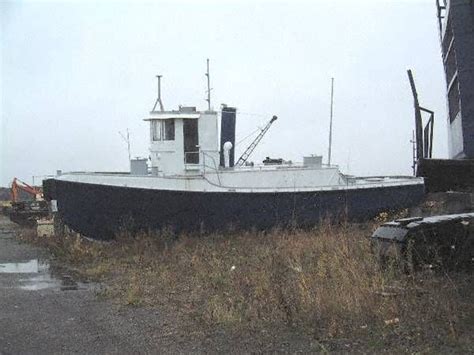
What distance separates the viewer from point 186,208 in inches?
576

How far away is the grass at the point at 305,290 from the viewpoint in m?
5.23

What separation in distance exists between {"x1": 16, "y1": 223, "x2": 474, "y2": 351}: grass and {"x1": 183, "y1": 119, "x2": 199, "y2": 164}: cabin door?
456 centimetres

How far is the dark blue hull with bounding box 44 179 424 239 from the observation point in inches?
565

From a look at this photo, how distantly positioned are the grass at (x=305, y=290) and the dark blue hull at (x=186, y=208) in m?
2.25

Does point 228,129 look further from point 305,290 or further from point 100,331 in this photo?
point 100,331

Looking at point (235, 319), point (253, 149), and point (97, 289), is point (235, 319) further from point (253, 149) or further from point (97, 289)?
point (253, 149)

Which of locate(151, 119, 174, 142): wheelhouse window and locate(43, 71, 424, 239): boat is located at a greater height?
locate(151, 119, 174, 142): wheelhouse window

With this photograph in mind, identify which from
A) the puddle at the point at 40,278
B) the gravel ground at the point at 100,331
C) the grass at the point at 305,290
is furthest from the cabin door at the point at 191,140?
the gravel ground at the point at 100,331

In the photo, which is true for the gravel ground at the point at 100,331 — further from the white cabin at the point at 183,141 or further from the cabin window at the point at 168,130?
the cabin window at the point at 168,130

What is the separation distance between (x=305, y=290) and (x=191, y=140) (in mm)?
10426

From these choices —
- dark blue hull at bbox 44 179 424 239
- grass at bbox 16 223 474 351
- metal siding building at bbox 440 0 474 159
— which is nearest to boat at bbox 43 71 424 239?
dark blue hull at bbox 44 179 424 239

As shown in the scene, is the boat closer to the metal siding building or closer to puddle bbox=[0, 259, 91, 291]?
puddle bbox=[0, 259, 91, 291]

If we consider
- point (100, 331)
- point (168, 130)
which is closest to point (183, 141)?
point (168, 130)

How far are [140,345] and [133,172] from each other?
1061 cm
